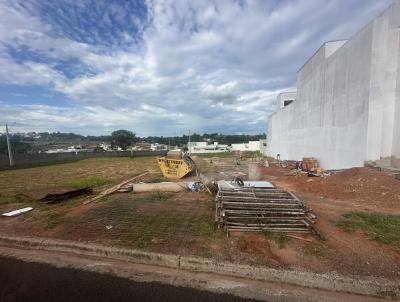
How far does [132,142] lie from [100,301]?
229ft

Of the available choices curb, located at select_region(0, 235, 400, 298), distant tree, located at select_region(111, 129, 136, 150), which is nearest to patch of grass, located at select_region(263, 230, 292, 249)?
curb, located at select_region(0, 235, 400, 298)

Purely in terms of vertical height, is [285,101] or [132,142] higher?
[285,101]

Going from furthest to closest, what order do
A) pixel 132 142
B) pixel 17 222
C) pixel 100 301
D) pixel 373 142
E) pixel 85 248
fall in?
pixel 132 142 → pixel 373 142 → pixel 17 222 → pixel 85 248 → pixel 100 301

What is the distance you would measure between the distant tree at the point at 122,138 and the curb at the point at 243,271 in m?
66.9

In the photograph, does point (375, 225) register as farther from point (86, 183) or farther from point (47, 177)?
point (47, 177)

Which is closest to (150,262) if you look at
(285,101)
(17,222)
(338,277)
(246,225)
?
(246,225)

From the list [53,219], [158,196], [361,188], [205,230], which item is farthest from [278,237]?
[361,188]

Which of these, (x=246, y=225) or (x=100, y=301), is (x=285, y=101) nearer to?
(x=246, y=225)

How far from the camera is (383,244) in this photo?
4.30 meters

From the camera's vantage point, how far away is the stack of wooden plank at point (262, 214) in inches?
192

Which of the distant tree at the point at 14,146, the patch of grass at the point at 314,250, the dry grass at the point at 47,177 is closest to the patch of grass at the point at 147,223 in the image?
the patch of grass at the point at 314,250

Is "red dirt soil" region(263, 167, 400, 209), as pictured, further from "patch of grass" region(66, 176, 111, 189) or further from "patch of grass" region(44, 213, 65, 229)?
"patch of grass" region(66, 176, 111, 189)

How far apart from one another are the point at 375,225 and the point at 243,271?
13.3ft

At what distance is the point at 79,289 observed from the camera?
10.2ft
